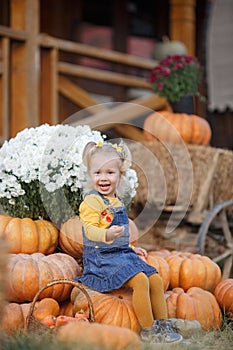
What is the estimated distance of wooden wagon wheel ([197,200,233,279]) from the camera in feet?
18.2

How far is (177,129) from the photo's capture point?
21.5 ft

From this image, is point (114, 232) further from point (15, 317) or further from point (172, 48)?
point (172, 48)

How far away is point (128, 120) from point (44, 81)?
115 cm

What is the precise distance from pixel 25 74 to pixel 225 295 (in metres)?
3.61

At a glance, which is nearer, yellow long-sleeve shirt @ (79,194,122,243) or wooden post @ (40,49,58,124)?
yellow long-sleeve shirt @ (79,194,122,243)

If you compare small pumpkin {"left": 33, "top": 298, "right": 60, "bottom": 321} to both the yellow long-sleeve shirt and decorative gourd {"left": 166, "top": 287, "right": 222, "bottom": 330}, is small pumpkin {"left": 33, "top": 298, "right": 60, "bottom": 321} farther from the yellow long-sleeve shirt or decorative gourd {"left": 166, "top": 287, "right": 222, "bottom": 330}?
decorative gourd {"left": 166, "top": 287, "right": 222, "bottom": 330}

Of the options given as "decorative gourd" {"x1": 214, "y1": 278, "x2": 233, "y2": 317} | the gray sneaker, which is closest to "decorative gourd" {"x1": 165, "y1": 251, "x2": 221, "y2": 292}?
"decorative gourd" {"x1": 214, "y1": 278, "x2": 233, "y2": 317}

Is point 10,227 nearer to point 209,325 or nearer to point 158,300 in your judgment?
point 158,300

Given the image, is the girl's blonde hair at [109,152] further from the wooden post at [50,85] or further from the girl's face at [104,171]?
the wooden post at [50,85]

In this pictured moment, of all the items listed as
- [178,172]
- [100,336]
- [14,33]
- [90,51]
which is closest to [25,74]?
[14,33]

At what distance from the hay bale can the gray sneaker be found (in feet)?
7.43

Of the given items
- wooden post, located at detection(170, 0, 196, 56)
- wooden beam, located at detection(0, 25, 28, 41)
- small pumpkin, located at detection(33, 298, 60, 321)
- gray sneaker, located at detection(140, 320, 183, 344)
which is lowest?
gray sneaker, located at detection(140, 320, 183, 344)

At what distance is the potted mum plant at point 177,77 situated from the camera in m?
6.90

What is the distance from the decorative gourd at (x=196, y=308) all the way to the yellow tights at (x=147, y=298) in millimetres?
247
